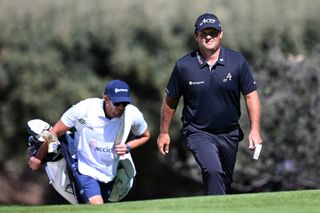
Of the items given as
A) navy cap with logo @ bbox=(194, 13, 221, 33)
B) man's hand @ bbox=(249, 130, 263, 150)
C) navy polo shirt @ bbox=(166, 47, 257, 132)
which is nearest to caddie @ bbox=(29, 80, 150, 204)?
navy polo shirt @ bbox=(166, 47, 257, 132)

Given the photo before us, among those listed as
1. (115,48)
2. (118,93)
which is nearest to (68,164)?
(118,93)

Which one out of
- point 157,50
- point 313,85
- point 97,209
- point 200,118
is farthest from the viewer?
point 157,50

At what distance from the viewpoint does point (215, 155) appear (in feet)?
29.5

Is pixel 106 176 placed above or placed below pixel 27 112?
above

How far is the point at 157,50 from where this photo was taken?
72.1ft

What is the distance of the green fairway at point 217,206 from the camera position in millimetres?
7277

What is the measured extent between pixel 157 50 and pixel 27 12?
3064mm

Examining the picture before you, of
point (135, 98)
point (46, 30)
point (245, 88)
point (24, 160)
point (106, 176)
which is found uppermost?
point (245, 88)

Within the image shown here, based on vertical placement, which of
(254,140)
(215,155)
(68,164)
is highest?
(254,140)

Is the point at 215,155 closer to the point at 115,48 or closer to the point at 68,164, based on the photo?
the point at 68,164

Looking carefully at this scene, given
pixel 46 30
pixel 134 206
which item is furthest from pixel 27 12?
pixel 134 206

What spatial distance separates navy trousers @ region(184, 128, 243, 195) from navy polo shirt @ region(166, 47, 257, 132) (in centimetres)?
9

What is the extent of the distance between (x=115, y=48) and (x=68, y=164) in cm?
1299

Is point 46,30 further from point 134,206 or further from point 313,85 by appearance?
point 134,206
